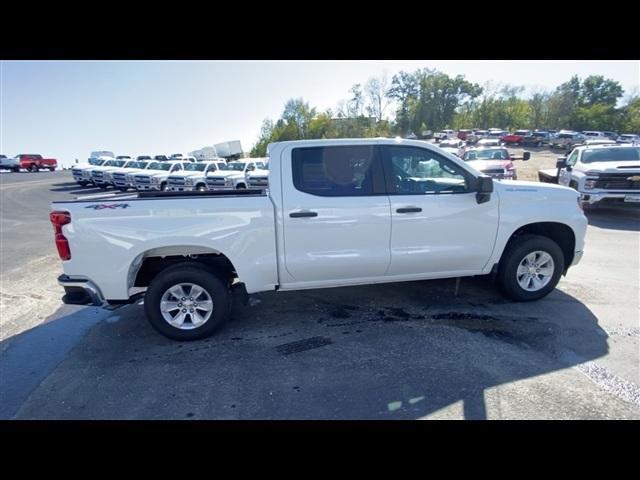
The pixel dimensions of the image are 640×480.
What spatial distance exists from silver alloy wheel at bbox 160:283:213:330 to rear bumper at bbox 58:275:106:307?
64cm

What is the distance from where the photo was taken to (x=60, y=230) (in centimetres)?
325

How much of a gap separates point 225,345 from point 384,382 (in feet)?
5.45

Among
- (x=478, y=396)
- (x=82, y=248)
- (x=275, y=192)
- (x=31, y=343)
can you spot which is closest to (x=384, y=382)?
(x=478, y=396)

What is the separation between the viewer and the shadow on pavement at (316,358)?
8.61 ft

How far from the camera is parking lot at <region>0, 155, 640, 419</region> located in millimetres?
2594

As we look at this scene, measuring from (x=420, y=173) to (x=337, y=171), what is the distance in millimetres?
1008

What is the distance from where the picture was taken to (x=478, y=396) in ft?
8.65

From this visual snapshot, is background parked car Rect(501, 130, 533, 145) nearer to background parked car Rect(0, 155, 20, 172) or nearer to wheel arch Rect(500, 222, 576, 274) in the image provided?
wheel arch Rect(500, 222, 576, 274)

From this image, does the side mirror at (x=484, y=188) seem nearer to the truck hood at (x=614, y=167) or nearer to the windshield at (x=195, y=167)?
the truck hood at (x=614, y=167)

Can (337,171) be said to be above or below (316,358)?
above

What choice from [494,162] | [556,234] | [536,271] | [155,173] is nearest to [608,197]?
[494,162]

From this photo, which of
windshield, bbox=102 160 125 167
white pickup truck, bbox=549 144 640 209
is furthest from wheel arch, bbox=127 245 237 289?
windshield, bbox=102 160 125 167

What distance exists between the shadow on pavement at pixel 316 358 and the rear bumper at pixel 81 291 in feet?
1.76

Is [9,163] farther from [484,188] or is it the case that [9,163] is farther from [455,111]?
[455,111]
